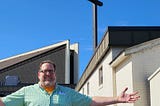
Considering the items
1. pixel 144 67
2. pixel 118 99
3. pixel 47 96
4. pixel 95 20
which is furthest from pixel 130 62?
pixel 95 20

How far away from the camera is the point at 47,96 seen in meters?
6.39

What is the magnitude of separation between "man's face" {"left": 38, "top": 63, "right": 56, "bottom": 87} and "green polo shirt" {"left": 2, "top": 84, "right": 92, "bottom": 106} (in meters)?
0.13

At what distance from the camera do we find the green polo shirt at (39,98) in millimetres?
6371

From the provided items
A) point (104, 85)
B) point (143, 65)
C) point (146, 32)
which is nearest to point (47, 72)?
point (143, 65)

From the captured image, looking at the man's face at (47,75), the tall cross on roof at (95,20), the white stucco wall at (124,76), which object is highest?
the tall cross on roof at (95,20)

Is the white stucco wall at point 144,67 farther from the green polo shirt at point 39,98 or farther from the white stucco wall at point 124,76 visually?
the green polo shirt at point 39,98

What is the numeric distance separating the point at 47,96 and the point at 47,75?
0.88 ft

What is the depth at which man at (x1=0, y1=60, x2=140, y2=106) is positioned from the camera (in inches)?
251

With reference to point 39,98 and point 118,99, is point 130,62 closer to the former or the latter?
point 118,99

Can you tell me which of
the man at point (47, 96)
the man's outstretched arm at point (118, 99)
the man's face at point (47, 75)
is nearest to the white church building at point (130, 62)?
the man's outstretched arm at point (118, 99)

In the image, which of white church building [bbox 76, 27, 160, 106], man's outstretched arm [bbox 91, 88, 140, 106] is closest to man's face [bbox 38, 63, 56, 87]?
man's outstretched arm [bbox 91, 88, 140, 106]

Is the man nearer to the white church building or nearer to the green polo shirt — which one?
the green polo shirt

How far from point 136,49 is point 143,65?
573 mm

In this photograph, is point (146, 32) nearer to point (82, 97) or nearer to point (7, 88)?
point (82, 97)
